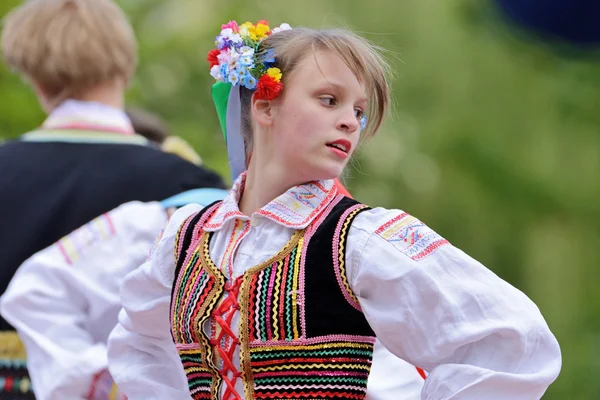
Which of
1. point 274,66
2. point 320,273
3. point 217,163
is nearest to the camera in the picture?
point 320,273

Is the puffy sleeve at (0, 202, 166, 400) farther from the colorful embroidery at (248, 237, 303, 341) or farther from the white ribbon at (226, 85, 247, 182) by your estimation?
the colorful embroidery at (248, 237, 303, 341)

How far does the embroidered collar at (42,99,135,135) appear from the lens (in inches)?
150

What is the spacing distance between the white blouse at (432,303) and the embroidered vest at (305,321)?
3 centimetres

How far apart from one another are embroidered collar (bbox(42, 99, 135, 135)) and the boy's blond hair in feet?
0.15

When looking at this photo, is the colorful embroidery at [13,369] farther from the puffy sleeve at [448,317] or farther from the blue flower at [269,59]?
the puffy sleeve at [448,317]

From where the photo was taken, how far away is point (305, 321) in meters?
2.31

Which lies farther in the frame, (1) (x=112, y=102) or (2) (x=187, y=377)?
(1) (x=112, y=102)

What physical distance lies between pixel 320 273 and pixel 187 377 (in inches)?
16.7

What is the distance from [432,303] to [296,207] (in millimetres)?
352

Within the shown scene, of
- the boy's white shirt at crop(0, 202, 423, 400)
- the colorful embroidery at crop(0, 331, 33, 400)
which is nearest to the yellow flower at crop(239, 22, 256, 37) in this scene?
the boy's white shirt at crop(0, 202, 423, 400)

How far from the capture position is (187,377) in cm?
256

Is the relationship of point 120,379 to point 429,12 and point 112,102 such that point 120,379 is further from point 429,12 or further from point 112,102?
point 429,12

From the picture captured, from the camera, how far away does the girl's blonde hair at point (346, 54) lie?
96.8 inches

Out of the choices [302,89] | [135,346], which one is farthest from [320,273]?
[135,346]
